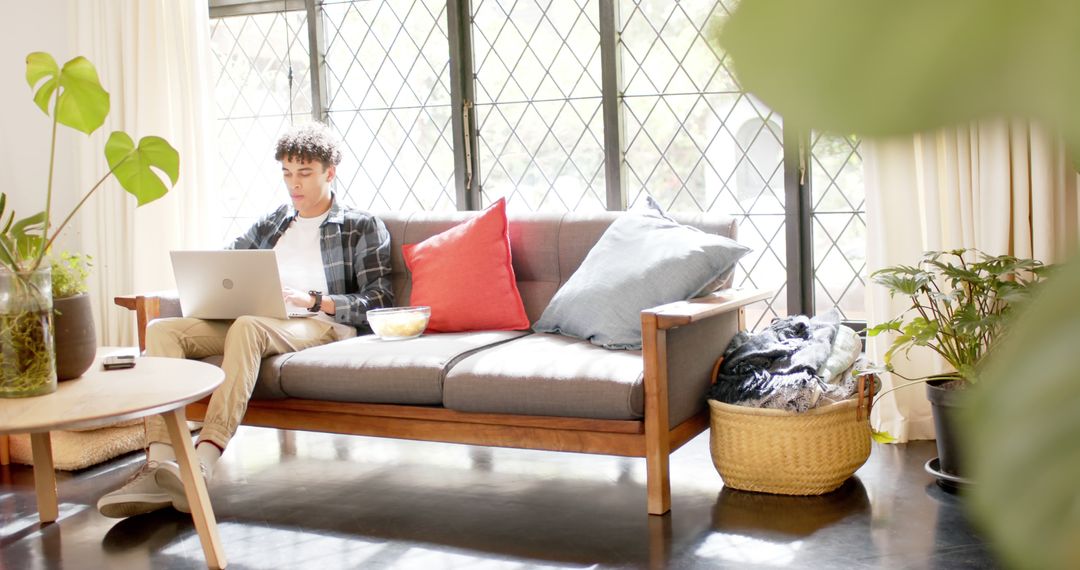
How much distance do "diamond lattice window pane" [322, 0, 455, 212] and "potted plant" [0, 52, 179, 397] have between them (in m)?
1.76

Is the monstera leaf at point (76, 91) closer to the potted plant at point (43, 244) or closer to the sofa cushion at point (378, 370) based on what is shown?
the potted plant at point (43, 244)

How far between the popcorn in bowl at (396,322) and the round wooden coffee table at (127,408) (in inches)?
26.9

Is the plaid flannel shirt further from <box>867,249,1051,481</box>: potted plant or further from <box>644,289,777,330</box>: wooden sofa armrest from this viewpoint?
<box>867,249,1051,481</box>: potted plant

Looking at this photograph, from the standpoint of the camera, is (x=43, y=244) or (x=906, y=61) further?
(x=43, y=244)

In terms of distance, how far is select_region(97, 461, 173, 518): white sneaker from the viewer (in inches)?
113

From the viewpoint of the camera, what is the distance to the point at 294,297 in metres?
3.39

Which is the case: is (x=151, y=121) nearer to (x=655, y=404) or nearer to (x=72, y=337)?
(x=72, y=337)

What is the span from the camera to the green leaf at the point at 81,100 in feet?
8.48

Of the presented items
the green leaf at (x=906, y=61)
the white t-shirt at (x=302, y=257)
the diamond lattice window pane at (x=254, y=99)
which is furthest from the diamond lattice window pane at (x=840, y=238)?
the green leaf at (x=906, y=61)

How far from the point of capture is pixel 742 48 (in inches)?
4.5

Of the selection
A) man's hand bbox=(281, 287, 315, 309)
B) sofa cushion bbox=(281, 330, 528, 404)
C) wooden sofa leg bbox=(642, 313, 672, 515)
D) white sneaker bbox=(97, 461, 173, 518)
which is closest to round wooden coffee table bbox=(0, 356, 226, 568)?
white sneaker bbox=(97, 461, 173, 518)

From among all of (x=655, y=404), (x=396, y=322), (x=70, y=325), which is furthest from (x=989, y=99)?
(x=396, y=322)

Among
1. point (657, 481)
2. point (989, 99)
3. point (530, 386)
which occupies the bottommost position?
point (657, 481)

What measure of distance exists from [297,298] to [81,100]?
101cm
